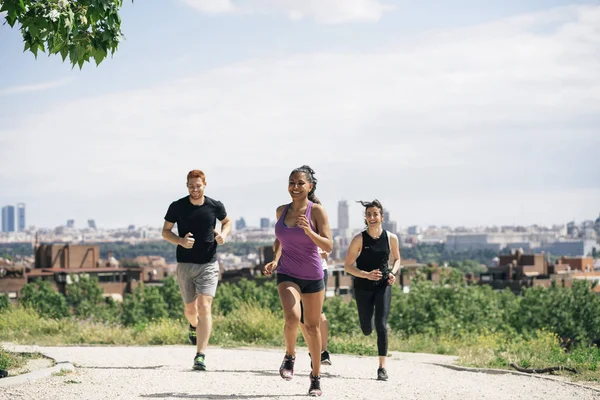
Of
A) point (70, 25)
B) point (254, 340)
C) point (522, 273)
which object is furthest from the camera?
point (522, 273)

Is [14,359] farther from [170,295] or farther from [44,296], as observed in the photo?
[44,296]

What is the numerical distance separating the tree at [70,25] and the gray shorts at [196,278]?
311 cm

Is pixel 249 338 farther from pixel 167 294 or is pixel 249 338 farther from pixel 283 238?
pixel 167 294

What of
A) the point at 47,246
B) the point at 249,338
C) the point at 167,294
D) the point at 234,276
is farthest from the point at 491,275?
the point at 249,338

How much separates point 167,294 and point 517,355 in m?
90.5

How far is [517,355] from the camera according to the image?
40.3ft

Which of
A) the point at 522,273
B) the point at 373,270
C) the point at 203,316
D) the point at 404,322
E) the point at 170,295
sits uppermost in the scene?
the point at 373,270

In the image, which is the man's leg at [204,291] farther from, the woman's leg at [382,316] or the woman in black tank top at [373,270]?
the woman's leg at [382,316]

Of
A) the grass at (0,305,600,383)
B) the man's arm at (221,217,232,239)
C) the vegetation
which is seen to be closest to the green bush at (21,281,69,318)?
the vegetation

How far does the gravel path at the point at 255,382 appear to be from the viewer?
8651 mm

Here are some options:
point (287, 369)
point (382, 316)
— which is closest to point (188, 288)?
point (287, 369)

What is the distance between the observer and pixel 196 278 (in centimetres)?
1089

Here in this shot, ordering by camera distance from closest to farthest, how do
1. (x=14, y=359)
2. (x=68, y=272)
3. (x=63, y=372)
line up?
(x=63, y=372) → (x=14, y=359) → (x=68, y=272)

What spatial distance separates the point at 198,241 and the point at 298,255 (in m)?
2.42
